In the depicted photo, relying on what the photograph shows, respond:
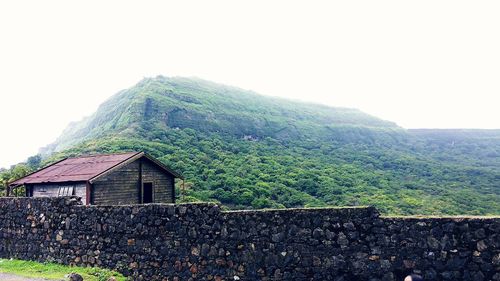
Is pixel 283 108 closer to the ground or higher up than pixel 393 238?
higher up

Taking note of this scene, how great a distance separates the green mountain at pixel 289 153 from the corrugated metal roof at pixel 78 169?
14532 mm

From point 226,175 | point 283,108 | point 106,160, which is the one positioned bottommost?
point 226,175

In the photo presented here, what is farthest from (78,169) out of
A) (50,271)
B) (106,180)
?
(50,271)

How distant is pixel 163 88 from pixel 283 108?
105 ft

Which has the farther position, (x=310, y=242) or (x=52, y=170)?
(x=52, y=170)

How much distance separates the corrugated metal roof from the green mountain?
14532 millimetres

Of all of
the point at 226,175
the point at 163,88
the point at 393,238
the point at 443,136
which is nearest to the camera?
the point at 393,238

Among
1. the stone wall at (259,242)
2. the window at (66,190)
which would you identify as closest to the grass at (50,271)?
the stone wall at (259,242)

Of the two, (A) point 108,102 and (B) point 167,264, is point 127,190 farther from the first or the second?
(A) point 108,102

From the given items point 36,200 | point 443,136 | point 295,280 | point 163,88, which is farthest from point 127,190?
point 443,136

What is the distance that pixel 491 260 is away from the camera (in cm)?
932

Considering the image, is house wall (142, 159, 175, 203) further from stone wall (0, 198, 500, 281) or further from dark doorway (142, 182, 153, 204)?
stone wall (0, 198, 500, 281)

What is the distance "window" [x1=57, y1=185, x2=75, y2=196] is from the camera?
24.0 meters

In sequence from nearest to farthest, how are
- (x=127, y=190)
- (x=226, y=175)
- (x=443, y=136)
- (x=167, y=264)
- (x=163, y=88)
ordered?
(x=167, y=264)
(x=127, y=190)
(x=226, y=175)
(x=163, y=88)
(x=443, y=136)
